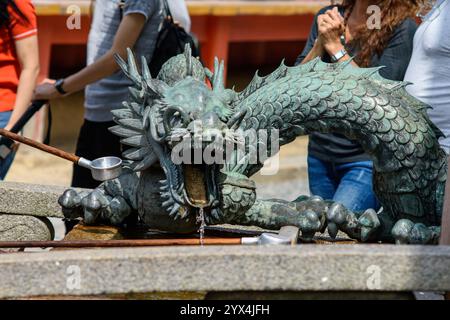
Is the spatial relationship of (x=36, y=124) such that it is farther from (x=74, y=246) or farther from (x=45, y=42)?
(x=74, y=246)

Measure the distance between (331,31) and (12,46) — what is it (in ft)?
5.27

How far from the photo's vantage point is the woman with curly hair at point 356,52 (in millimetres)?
4293

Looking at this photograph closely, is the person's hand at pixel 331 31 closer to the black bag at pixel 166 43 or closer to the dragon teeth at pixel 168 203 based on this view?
the black bag at pixel 166 43

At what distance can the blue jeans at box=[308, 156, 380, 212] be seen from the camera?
4.25 metres

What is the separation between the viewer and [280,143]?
139 inches

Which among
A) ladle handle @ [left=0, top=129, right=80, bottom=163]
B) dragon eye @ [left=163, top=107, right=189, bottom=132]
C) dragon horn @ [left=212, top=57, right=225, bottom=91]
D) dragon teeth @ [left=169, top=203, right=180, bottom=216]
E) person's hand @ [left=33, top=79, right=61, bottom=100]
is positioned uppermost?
person's hand @ [left=33, top=79, right=61, bottom=100]

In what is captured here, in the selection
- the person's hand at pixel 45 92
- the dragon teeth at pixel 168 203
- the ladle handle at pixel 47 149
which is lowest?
the dragon teeth at pixel 168 203

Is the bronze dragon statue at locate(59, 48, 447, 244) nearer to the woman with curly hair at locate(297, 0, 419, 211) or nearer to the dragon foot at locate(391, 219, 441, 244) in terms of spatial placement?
the dragon foot at locate(391, 219, 441, 244)

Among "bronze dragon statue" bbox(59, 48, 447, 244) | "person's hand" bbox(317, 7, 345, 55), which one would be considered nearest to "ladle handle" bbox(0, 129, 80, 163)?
"bronze dragon statue" bbox(59, 48, 447, 244)

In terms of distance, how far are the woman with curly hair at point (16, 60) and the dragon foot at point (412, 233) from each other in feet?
7.25

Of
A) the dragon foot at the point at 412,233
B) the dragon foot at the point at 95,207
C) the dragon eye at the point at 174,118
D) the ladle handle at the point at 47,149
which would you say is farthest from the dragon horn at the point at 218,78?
the dragon foot at the point at 412,233
